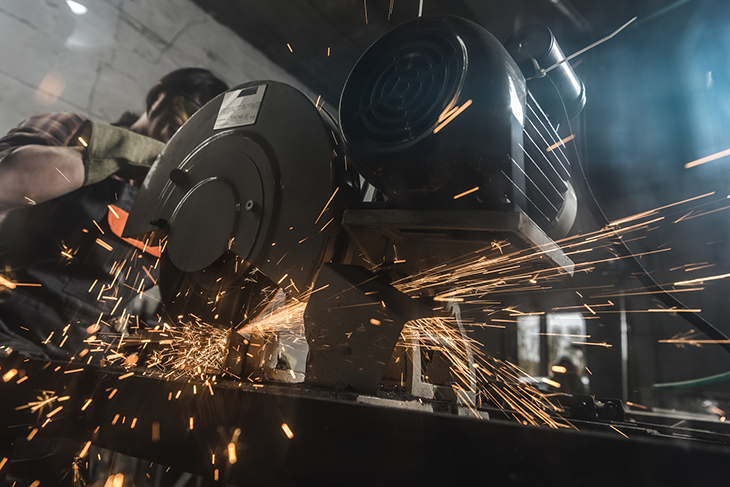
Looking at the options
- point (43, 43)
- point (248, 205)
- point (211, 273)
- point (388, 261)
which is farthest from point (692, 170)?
point (43, 43)

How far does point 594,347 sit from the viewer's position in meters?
5.72

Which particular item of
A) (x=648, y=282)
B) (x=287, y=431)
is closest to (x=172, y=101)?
(x=287, y=431)

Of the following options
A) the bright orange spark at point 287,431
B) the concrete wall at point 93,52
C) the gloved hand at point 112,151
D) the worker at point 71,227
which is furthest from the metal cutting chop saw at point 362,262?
the concrete wall at point 93,52

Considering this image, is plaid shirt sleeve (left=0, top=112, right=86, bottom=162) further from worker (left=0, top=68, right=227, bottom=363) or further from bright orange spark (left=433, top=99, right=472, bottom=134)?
bright orange spark (left=433, top=99, right=472, bottom=134)

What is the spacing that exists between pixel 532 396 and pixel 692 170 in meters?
1.64

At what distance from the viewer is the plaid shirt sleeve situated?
243cm

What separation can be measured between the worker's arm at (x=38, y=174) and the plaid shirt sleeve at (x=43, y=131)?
0.10 feet

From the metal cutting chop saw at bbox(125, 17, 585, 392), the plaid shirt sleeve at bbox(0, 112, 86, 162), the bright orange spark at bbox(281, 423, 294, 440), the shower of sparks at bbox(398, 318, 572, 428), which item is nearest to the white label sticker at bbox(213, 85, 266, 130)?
the metal cutting chop saw at bbox(125, 17, 585, 392)

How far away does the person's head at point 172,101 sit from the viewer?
3104 mm

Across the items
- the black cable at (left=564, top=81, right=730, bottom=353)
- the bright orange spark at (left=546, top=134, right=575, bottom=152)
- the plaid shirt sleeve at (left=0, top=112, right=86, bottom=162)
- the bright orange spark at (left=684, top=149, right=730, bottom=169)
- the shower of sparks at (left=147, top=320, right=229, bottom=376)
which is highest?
the bright orange spark at (left=684, top=149, right=730, bottom=169)

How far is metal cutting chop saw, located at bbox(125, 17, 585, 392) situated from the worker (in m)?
1.04

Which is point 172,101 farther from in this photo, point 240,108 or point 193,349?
point 193,349

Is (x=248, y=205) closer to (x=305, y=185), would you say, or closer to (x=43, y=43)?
(x=305, y=185)

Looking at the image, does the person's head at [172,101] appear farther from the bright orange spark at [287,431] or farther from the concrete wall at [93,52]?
the bright orange spark at [287,431]
